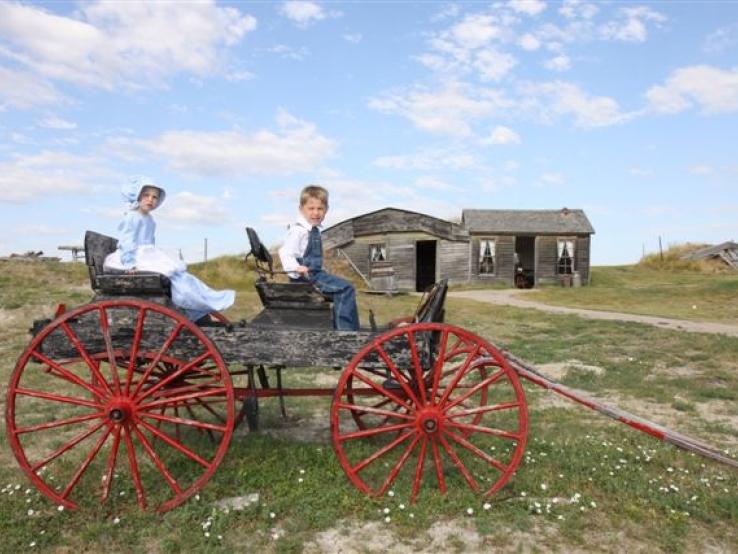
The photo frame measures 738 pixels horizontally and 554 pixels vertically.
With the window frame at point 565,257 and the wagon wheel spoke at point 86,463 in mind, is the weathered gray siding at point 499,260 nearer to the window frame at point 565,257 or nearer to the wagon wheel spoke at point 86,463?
the window frame at point 565,257

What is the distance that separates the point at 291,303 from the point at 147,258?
3.90ft

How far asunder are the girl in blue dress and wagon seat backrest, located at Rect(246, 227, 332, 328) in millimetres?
322

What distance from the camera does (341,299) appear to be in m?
4.62

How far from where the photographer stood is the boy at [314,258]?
461 cm

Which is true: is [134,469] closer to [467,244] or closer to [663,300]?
[663,300]

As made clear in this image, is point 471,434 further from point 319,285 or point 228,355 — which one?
point 228,355

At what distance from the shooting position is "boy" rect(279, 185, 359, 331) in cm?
461

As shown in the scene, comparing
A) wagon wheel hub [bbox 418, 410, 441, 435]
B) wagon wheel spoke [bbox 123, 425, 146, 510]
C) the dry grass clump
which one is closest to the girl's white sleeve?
wagon wheel spoke [bbox 123, 425, 146, 510]

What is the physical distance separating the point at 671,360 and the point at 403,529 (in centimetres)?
813

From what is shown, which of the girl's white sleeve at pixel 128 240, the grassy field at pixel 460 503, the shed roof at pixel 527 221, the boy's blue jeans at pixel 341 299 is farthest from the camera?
the shed roof at pixel 527 221

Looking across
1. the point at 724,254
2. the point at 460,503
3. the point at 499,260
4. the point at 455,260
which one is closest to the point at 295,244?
the point at 460,503

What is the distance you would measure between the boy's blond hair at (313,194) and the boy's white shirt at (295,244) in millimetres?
167

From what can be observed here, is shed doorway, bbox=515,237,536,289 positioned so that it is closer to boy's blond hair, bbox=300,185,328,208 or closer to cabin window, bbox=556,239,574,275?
cabin window, bbox=556,239,574,275

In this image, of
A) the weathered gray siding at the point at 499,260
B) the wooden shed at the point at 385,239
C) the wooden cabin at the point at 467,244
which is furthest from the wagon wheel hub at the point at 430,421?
the weathered gray siding at the point at 499,260
